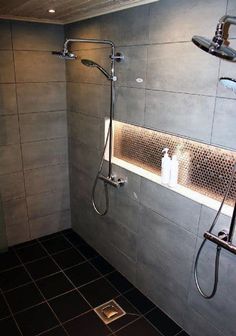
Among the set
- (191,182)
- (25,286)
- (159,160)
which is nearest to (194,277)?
(191,182)

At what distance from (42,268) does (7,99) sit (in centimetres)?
177

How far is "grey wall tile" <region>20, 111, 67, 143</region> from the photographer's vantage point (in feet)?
10.0

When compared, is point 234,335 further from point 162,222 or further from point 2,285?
point 2,285

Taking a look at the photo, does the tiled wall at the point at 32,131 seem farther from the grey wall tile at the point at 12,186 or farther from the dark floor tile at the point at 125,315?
the dark floor tile at the point at 125,315

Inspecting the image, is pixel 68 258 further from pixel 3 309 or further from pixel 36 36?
pixel 36 36

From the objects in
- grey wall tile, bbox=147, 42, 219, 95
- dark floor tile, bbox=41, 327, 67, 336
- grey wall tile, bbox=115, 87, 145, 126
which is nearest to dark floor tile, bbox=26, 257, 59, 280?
dark floor tile, bbox=41, 327, 67, 336

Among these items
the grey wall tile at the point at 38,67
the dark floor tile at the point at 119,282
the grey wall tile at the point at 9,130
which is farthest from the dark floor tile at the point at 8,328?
the grey wall tile at the point at 38,67

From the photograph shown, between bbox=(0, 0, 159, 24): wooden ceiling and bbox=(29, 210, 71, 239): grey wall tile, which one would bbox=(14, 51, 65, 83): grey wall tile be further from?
bbox=(29, 210, 71, 239): grey wall tile

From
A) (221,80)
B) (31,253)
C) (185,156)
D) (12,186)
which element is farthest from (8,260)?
(221,80)

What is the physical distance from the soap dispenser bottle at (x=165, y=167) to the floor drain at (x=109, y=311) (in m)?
1.22

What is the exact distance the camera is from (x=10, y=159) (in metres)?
3.06

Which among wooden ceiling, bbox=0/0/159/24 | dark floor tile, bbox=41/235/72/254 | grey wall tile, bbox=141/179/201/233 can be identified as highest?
wooden ceiling, bbox=0/0/159/24

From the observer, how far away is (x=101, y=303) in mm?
2564

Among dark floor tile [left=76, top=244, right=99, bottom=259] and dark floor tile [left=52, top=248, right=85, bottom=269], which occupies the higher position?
dark floor tile [left=76, top=244, right=99, bottom=259]
